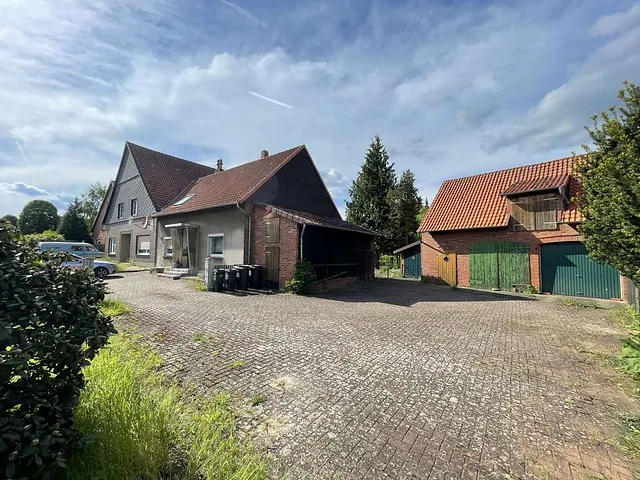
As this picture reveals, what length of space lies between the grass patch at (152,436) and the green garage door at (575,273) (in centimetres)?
1474

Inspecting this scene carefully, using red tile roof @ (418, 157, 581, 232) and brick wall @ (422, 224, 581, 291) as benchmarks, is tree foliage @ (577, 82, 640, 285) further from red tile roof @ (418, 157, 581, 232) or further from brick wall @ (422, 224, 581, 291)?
red tile roof @ (418, 157, 581, 232)

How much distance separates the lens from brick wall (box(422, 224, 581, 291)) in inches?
517

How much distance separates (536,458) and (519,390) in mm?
1426

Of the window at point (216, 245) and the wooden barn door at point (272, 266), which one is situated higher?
the window at point (216, 245)

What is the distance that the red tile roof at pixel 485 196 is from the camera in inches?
565

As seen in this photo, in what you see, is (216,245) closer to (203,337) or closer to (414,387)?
(203,337)

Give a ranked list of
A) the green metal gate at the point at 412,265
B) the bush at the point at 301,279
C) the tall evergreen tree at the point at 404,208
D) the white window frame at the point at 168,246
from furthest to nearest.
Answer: the tall evergreen tree at the point at 404,208, the green metal gate at the point at 412,265, the white window frame at the point at 168,246, the bush at the point at 301,279

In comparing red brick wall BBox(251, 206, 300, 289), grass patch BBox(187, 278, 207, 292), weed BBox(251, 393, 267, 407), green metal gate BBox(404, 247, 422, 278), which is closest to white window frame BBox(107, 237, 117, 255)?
grass patch BBox(187, 278, 207, 292)

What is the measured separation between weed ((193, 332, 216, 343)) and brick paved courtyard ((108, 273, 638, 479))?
0.06 feet

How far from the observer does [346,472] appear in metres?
2.44

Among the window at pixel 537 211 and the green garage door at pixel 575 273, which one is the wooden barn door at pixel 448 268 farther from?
the green garage door at pixel 575 273

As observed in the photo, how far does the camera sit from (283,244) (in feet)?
41.3

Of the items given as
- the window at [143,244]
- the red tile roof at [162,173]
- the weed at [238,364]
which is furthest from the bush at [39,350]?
the window at [143,244]

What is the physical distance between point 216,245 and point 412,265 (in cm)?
1237
